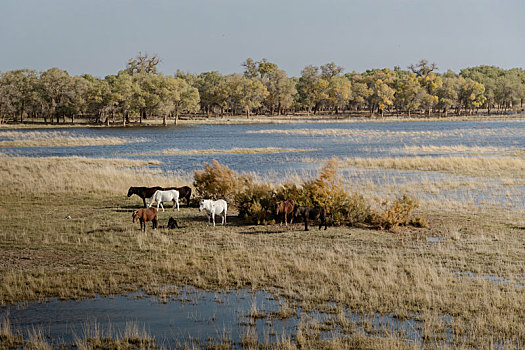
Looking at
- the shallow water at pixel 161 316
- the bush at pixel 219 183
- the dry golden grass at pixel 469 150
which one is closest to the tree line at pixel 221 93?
the dry golden grass at pixel 469 150

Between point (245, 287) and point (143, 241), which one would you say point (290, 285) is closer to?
point (245, 287)

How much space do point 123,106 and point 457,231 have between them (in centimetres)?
10766

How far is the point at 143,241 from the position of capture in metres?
14.4

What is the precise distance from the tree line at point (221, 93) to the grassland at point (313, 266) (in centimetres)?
9956

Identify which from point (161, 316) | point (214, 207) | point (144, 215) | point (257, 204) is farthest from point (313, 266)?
point (257, 204)

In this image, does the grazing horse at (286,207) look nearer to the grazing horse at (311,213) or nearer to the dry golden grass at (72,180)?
the grazing horse at (311,213)

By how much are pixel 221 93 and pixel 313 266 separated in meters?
137

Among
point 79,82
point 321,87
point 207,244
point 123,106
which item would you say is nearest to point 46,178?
point 207,244

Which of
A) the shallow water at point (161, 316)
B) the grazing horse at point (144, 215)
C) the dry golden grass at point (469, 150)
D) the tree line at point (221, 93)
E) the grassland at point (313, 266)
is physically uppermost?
the tree line at point (221, 93)

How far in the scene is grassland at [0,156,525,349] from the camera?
877cm

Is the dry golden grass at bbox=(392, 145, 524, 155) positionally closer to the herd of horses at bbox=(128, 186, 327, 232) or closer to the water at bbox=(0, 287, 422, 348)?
the herd of horses at bbox=(128, 186, 327, 232)

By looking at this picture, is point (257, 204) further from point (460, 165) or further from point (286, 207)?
point (460, 165)

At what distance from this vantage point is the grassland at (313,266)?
8.77m

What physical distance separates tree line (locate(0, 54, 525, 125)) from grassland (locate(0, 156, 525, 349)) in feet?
327
